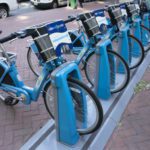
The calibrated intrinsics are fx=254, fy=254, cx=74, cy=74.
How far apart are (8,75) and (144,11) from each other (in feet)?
13.0

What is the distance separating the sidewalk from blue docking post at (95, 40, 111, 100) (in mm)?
427

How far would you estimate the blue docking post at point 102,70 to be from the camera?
3170 millimetres

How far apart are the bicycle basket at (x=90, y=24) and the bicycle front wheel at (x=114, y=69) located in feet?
1.03

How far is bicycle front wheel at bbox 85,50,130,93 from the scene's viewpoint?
3.50m

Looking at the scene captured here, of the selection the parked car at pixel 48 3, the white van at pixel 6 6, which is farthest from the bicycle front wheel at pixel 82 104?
the parked car at pixel 48 3

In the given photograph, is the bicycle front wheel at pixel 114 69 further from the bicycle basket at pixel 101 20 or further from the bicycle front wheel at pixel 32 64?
the bicycle front wheel at pixel 32 64

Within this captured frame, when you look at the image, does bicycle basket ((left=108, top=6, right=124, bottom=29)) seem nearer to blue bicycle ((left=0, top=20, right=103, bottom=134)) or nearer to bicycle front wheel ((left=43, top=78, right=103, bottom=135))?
blue bicycle ((left=0, top=20, right=103, bottom=134))

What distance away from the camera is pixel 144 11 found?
594 cm

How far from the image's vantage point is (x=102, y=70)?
10.5 ft

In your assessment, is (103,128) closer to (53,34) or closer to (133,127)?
(133,127)

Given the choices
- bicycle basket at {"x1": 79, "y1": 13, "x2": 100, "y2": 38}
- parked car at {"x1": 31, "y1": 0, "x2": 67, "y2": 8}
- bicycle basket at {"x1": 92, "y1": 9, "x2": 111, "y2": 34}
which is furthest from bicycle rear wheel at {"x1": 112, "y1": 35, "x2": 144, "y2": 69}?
parked car at {"x1": 31, "y1": 0, "x2": 67, "y2": 8}

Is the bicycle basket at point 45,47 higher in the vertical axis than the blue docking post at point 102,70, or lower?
higher

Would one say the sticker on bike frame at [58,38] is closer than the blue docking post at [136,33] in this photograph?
Yes

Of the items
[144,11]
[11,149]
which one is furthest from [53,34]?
[144,11]
